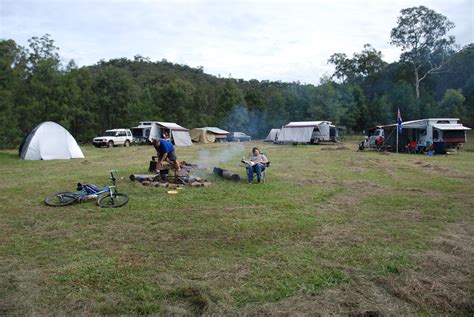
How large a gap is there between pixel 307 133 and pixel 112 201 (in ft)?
85.1

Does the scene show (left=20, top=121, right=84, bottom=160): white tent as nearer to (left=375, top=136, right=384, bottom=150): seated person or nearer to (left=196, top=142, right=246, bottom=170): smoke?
(left=196, top=142, right=246, bottom=170): smoke

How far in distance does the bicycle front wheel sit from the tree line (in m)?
25.7

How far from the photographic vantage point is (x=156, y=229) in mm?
5418

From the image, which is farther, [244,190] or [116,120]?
[116,120]

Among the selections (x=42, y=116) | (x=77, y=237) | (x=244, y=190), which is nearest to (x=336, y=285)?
(x=77, y=237)

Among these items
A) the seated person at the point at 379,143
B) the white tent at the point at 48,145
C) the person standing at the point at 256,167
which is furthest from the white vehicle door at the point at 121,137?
the person standing at the point at 256,167

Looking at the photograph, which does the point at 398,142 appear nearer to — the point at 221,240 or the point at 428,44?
the point at 221,240

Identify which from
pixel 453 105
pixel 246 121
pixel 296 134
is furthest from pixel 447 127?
pixel 246 121

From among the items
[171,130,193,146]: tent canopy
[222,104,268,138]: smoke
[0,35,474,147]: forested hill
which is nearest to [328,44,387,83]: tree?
[0,35,474,147]: forested hill

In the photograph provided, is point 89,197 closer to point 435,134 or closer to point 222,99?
point 435,134

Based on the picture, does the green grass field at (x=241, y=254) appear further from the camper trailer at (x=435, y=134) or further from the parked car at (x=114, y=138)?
the parked car at (x=114, y=138)

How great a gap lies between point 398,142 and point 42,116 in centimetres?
2788

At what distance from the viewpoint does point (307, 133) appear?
102 ft

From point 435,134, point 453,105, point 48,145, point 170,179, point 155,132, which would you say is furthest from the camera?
point 453,105
